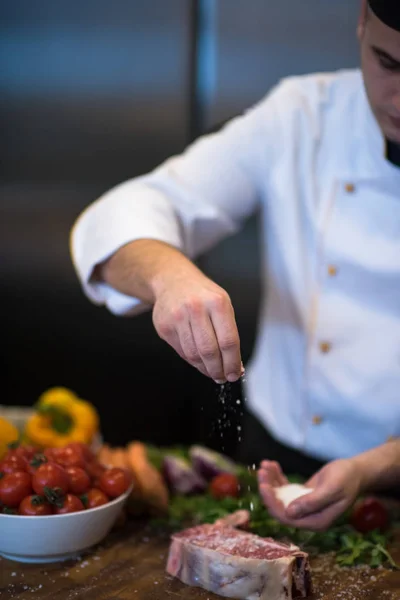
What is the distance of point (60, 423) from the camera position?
5.65ft

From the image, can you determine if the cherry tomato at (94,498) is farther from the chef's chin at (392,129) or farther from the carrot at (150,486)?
the chef's chin at (392,129)

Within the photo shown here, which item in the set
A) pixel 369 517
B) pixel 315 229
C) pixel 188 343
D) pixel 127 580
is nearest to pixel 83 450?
pixel 127 580

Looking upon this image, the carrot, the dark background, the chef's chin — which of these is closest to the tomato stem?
the carrot

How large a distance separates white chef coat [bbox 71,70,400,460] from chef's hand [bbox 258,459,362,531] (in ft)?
1.19

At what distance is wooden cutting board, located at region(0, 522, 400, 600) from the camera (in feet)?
3.70

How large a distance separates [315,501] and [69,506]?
1.28 ft

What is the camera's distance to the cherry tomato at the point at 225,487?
151 centimetres

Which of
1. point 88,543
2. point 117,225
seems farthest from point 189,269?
point 88,543

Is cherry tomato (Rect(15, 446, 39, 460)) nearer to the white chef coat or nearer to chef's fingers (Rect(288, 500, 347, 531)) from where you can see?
the white chef coat

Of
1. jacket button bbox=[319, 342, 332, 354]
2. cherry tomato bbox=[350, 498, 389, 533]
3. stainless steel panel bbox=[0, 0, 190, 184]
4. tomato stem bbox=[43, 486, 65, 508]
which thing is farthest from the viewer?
stainless steel panel bbox=[0, 0, 190, 184]

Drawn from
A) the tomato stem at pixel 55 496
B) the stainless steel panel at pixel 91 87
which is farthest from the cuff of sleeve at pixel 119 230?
the stainless steel panel at pixel 91 87

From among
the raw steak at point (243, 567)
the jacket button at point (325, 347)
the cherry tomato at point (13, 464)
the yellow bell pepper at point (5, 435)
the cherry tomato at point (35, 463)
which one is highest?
the jacket button at point (325, 347)

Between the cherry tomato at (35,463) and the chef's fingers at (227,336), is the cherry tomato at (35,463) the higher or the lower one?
the lower one

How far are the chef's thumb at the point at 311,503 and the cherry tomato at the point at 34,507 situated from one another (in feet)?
1.27
